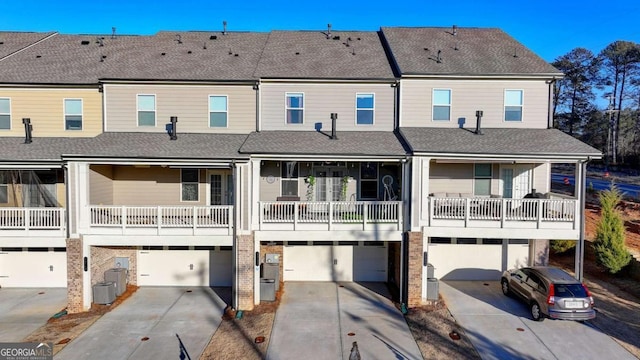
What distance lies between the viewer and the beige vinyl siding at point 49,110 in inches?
550

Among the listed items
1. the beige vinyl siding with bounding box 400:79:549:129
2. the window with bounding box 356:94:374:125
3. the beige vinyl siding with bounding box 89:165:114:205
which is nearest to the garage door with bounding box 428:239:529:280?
the beige vinyl siding with bounding box 400:79:549:129

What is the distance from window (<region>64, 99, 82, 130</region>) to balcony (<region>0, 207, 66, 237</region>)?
3675mm

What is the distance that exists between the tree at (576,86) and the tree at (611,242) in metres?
36.3

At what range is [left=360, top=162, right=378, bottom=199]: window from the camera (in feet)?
47.2

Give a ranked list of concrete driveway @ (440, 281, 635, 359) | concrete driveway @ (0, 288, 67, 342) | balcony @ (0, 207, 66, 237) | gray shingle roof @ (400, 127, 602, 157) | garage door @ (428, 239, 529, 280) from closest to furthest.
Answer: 1. concrete driveway @ (440, 281, 635, 359)
2. concrete driveway @ (0, 288, 67, 342)
3. gray shingle roof @ (400, 127, 602, 157)
4. balcony @ (0, 207, 66, 237)
5. garage door @ (428, 239, 529, 280)

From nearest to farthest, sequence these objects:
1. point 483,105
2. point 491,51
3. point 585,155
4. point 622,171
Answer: point 585,155 → point 483,105 → point 491,51 → point 622,171

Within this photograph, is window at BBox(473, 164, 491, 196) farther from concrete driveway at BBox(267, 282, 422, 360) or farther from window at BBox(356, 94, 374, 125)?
concrete driveway at BBox(267, 282, 422, 360)

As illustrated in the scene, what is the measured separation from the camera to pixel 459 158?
11664 mm

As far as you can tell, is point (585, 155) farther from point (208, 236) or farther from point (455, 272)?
point (208, 236)

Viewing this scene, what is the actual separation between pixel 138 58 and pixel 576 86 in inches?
1905

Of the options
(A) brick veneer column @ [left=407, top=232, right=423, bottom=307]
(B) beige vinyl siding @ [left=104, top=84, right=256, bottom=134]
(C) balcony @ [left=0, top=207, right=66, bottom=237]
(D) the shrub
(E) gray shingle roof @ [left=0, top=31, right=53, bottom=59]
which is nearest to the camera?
(A) brick veneer column @ [left=407, top=232, right=423, bottom=307]

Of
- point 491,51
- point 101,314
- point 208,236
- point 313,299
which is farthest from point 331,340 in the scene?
point 491,51

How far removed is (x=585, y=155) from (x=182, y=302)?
47.3ft

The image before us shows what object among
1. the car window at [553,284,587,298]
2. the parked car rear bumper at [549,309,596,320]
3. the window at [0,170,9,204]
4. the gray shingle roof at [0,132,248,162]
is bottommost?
the parked car rear bumper at [549,309,596,320]
